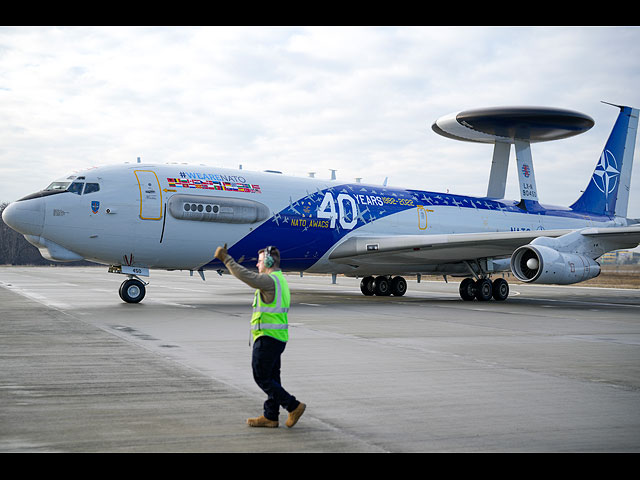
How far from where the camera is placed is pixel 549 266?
64.1ft

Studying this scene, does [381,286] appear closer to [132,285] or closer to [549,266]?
[549,266]

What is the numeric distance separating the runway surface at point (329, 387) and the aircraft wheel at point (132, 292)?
3915mm

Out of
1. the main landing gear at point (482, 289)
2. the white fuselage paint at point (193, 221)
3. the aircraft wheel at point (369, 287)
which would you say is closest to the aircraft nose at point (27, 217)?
the white fuselage paint at point (193, 221)

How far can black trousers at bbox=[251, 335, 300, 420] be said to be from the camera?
5.63 m

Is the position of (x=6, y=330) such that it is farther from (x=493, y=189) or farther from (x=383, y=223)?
(x=493, y=189)

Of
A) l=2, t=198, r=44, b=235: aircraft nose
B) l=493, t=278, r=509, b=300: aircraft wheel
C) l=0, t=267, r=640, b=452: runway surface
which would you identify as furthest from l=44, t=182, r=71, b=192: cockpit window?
l=493, t=278, r=509, b=300: aircraft wheel

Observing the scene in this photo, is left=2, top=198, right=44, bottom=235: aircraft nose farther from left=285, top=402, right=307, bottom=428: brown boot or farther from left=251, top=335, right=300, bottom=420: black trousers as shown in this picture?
left=285, top=402, right=307, bottom=428: brown boot

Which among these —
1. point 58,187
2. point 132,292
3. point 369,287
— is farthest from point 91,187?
→ point 369,287

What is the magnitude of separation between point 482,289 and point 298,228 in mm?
7522

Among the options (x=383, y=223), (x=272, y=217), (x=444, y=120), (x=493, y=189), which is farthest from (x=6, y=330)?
(x=493, y=189)

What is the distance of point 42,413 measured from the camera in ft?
19.4

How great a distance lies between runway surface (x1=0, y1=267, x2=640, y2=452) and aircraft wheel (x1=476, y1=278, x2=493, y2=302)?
29.3 ft

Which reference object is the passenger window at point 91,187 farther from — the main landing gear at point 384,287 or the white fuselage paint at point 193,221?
the main landing gear at point 384,287
